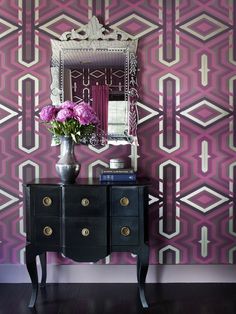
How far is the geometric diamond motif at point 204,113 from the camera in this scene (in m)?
3.11

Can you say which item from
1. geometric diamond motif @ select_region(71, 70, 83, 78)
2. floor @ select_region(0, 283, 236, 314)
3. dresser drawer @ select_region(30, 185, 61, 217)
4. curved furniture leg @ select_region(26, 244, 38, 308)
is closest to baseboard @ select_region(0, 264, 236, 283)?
floor @ select_region(0, 283, 236, 314)

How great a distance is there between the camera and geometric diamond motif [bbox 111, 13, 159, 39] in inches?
122

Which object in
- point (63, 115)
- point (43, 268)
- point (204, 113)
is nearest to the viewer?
point (63, 115)

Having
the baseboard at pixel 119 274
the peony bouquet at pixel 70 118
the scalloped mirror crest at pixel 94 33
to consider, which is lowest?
the baseboard at pixel 119 274

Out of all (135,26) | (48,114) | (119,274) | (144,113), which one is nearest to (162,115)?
(144,113)

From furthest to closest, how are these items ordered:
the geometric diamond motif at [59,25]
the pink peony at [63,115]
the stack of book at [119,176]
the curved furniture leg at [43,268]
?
the geometric diamond motif at [59,25] → the curved furniture leg at [43,268] → the stack of book at [119,176] → the pink peony at [63,115]

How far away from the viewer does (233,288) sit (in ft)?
9.91

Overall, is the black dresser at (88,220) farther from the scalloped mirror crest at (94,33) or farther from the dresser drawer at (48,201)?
the scalloped mirror crest at (94,33)

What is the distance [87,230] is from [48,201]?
33cm

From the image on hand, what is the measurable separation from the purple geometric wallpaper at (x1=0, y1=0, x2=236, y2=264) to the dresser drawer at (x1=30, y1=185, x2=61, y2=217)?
0.47 metres

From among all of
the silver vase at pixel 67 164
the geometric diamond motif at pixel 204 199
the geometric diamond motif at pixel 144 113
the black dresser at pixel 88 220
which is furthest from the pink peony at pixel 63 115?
the geometric diamond motif at pixel 204 199

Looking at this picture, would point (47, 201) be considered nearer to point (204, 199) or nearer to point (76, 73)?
point (76, 73)

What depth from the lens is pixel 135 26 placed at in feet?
10.2

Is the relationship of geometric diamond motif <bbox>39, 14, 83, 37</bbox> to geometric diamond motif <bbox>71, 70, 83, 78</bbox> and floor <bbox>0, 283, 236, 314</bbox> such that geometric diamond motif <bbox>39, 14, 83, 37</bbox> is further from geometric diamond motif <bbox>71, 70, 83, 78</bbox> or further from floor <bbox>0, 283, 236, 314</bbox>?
floor <bbox>0, 283, 236, 314</bbox>
